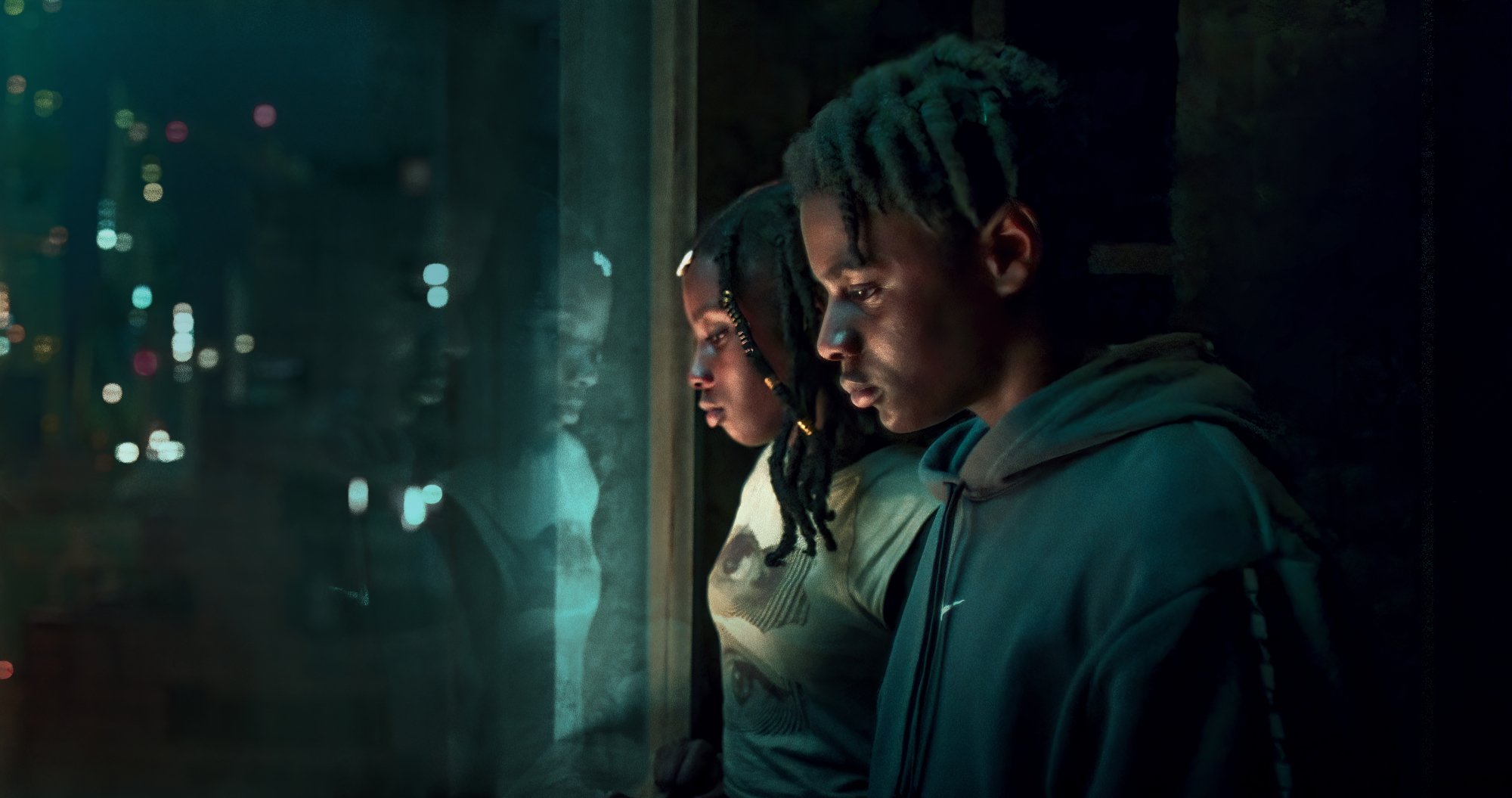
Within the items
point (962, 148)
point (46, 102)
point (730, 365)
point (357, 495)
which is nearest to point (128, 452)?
point (357, 495)

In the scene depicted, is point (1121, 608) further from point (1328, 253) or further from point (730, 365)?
point (730, 365)

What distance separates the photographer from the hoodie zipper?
1.01 m

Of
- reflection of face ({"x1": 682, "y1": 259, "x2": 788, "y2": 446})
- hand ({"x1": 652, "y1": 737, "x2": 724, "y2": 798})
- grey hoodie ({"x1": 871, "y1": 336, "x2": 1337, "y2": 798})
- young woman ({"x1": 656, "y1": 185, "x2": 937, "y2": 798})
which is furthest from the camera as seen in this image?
hand ({"x1": 652, "y1": 737, "x2": 724, "y2": 798})

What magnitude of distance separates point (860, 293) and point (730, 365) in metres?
0.58

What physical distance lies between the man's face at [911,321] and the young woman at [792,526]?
0.41 meters

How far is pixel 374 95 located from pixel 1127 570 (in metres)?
1.46

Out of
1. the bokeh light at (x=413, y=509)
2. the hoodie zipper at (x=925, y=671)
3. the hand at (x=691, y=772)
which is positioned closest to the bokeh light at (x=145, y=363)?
the bokeh light at (x=413, y=509)

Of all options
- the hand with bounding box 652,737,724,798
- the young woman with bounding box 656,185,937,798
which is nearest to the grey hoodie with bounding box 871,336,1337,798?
the young woman with bounding box 656,185,937,798

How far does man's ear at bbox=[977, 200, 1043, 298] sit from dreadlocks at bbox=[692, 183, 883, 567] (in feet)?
1.92

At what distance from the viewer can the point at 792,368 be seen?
1503 millimetres

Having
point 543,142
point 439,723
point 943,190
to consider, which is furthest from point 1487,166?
→ point 439,723

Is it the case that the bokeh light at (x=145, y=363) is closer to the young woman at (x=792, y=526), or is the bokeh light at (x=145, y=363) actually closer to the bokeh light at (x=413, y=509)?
the bokeh light at (x=413, y=509)

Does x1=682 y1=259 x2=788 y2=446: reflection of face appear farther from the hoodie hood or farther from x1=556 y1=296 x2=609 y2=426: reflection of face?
the hoodie hood

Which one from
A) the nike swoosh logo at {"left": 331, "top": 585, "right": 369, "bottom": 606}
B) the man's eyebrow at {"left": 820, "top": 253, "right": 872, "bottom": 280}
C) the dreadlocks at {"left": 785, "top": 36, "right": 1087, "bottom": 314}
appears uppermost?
the dreadlocks at {"left": 785, "top": 36, "right": 1087, "bottom": 314}
